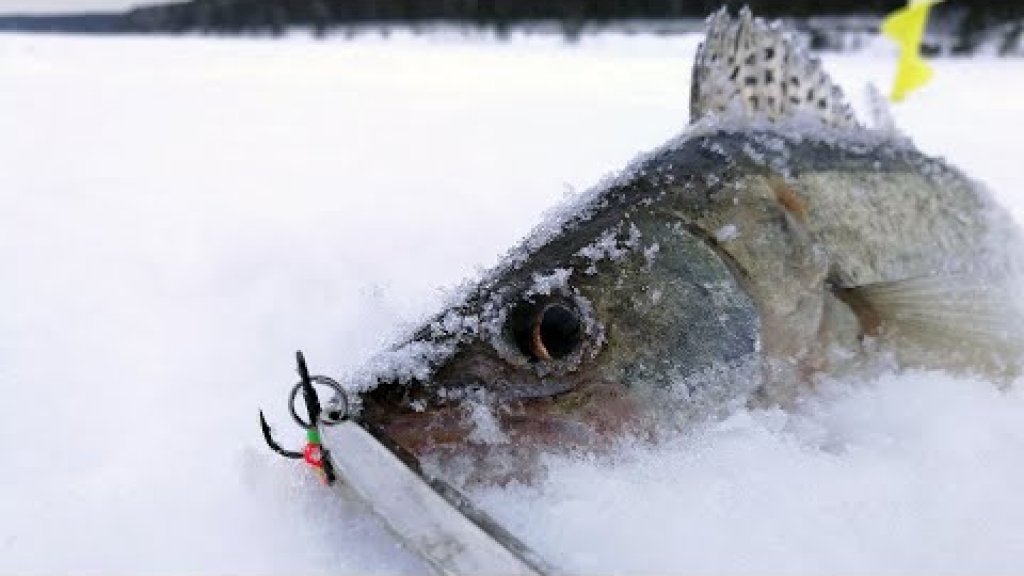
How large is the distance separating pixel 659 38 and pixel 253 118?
6.98 metres

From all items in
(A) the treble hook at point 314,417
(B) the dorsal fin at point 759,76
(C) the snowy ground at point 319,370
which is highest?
(B) the dorsal fin at point 759,76

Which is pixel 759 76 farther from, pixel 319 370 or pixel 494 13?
pixel 494 13

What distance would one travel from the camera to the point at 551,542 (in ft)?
4.05

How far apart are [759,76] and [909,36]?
1.68 meters

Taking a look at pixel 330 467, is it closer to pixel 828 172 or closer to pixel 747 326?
pixel 747 326

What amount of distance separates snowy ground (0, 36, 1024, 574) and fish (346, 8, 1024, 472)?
0.10 m

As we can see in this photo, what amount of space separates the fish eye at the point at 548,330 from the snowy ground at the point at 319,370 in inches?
8.1

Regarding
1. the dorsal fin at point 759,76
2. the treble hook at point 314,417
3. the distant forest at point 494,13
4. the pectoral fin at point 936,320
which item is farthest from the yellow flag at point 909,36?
the distant forest at point 494,13

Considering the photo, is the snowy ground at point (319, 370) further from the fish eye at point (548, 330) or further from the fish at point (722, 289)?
the fish eye at point (548, 330)

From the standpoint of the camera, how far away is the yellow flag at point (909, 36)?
137 inches

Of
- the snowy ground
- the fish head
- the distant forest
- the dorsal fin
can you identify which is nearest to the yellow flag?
the snowy ground

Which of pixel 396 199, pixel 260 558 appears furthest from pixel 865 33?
pixel 260 558

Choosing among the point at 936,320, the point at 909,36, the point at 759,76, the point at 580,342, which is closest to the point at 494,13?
the point at 909,36

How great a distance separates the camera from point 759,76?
2.31 meters
